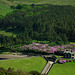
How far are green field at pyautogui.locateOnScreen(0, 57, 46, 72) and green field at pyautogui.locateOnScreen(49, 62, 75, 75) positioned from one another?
435 centimetres

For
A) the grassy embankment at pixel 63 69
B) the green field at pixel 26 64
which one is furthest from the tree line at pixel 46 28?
the grassy embankment at pixel 63 69

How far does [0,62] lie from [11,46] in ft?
59.3

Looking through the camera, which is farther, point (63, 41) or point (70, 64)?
point (63, 41)

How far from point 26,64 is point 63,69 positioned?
41.1 ft

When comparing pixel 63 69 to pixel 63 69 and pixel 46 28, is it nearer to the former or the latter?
pixel 63 69

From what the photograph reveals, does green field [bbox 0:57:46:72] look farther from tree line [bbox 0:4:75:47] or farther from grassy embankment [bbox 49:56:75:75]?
tree line [bbox 0:4:75:47]

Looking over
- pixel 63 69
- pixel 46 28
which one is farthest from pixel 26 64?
pixel 46 28

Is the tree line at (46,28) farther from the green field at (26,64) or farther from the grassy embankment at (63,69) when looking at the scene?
the grassy embankment at (63,69)

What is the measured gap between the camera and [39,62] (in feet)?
209

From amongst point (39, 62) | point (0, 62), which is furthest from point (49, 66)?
point (0, 62)

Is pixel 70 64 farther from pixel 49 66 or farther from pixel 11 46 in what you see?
pixel 11 46

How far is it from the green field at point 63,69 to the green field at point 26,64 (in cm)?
435

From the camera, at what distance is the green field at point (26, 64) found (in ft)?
194

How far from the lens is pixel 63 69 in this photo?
5844 centimetres
